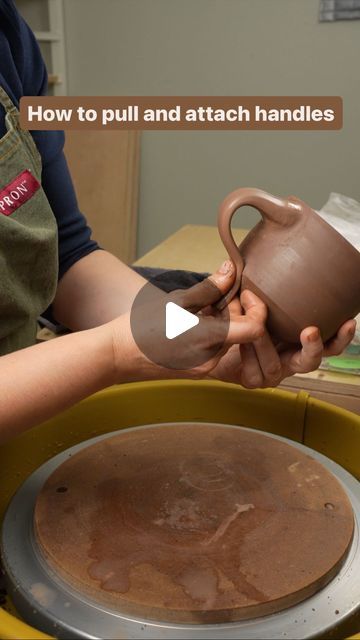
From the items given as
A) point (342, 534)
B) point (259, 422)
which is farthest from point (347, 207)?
point (342, 534)

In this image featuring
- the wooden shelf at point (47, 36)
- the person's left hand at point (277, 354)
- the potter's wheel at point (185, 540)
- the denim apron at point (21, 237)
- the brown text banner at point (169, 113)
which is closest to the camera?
the potter's wheel at point (185, 540)

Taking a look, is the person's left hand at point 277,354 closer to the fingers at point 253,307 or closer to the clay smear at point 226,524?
the fingers at point 253,307

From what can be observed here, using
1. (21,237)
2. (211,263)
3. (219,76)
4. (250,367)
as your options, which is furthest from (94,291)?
(219,76)

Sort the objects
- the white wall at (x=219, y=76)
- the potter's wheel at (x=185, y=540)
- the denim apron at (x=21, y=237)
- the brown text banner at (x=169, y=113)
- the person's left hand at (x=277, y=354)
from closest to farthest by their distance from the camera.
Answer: the potter's wheel at (x=185, y=540) → the person's left hand at (x=277, y=354) → the denim apron at (x=21, y=237) → the brown text banner at (x=169, y=113) → the white wall at (x=219, y=76)

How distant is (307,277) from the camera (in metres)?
0.65

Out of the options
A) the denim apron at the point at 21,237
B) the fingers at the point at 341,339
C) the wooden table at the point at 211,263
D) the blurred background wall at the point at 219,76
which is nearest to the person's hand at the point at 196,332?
the fingers at the point at 341,339

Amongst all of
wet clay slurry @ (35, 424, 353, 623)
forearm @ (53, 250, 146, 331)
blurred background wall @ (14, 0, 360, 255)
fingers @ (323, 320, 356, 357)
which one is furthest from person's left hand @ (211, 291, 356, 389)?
blurred background wall @ (14, 0, 360, 255)

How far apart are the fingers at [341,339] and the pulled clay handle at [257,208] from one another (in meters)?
0.14

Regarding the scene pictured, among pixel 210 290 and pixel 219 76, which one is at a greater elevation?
pixel 219 76

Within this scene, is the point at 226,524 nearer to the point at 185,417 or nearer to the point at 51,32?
the point at 185,417

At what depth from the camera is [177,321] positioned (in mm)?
648

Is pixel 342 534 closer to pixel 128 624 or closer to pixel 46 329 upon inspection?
pixel 128 624

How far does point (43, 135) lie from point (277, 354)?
49 cm

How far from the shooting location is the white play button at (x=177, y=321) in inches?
25.4
